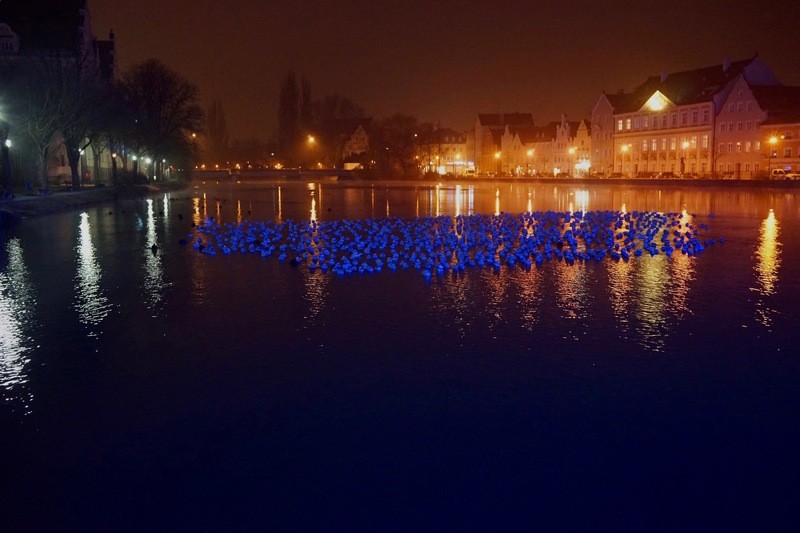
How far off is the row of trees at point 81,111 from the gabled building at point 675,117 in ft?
213

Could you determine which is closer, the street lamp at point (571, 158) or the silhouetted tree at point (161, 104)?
the silhouetted tree at point (161, 104)

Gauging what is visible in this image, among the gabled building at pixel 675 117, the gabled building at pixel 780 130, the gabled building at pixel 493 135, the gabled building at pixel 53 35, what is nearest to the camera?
the gabled building at pixel 53 35

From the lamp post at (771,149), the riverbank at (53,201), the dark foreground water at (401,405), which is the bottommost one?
the dark foreground water at (401,405)

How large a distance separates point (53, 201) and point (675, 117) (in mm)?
91674

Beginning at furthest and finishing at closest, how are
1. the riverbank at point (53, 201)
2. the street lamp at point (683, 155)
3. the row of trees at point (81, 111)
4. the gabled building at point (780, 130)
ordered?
the street lamp at point (683, 155), the gabled building at point (780, 130), the row of trees at point (81, 111), the riverbank at point (53, 201)

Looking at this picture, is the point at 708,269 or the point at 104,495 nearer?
the point at 104,495

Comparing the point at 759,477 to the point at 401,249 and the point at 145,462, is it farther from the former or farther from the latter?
the point at 401,249

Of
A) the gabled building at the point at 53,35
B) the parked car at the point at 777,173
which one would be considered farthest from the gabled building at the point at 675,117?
the gabled building at the point at 53,35

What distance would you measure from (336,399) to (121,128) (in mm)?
56569

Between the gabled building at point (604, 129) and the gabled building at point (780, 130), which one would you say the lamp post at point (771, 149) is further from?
the gabled building at point (604, 129)

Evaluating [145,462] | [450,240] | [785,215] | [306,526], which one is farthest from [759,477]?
[785,215]

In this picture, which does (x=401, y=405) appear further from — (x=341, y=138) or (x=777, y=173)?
(x=341, y=138)

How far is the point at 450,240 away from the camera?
75.9ft

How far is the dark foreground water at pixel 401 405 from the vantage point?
5.98 m
